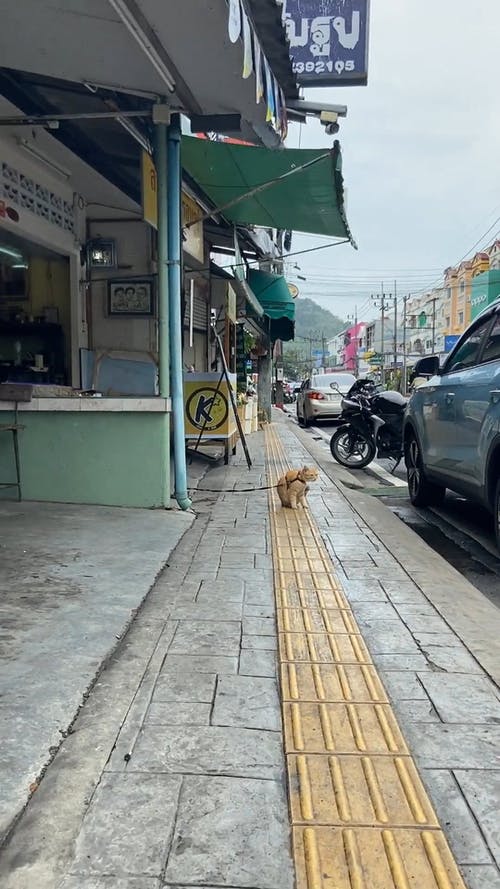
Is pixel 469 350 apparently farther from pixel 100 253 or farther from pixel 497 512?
pixel 100 253

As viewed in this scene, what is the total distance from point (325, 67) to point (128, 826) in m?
12.4

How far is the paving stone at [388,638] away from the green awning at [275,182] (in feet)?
13.7

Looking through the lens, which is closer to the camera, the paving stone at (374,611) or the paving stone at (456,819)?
the paving stone at (456,819)

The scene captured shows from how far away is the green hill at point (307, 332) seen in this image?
333 ft

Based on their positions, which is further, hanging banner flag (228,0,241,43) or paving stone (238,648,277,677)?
hanging banner flag (228,0,241,43)

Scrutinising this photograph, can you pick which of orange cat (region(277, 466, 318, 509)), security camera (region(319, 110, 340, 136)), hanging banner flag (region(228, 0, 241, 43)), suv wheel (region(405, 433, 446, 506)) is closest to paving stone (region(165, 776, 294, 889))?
hanging banner flag (region(228, 0, 241, 43))

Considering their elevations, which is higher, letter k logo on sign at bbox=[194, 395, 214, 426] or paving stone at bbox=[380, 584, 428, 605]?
letter k logo on sign at bbox=[194, 395, 214, 426]

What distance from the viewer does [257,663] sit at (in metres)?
2.80

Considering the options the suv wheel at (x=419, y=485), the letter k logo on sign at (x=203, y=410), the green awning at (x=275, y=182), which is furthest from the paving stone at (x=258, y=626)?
the letter k logo on sign at (x=203, y=410)

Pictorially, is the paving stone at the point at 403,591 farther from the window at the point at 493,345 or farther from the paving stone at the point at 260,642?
the window at the point at 493,345

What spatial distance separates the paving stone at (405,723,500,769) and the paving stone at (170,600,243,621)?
4.04 feet

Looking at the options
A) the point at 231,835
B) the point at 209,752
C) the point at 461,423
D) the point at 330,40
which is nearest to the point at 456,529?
the point at 461,423

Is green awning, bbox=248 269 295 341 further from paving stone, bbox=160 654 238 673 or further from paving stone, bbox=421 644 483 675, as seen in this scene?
paving stone, bbox=160 654 238 673

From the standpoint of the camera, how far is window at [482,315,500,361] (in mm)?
5055
